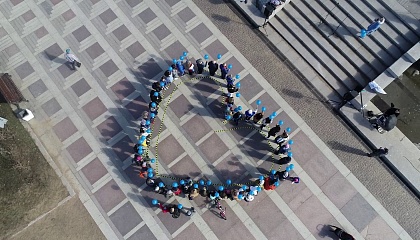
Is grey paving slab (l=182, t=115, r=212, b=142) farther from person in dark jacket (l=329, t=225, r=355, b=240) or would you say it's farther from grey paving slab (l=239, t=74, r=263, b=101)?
person in dark jacket (l=329, t=225, r=355, b=240)

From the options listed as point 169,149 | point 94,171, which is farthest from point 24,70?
point 169,149

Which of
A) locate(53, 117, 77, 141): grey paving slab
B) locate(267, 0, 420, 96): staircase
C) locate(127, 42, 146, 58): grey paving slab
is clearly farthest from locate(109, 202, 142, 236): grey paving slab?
locate(267, 0, 420, 96): staircase

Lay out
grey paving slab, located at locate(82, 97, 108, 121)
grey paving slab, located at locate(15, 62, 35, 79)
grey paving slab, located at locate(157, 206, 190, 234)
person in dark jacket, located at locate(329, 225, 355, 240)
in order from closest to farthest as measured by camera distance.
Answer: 1. person in dark jacket, located at locate(329, 225, 355, 240)
2. grey paving slab, located at locate(157, 206, 190, 234)
3. grey paving slab, located at locate(82, 97, 108, 121)
4. grey paving slab, located at locate(15, 62, 35, 79)

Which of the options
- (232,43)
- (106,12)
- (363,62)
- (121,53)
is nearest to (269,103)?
(232,43)

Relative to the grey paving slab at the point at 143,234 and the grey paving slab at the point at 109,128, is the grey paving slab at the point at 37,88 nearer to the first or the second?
the grey paving slab at the point at 109,128

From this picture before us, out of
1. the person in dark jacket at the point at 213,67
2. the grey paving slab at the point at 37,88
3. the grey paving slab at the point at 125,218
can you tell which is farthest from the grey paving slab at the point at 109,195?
the person in dark jacket at the point at 213,67

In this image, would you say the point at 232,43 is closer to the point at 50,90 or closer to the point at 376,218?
the point at 50,90
